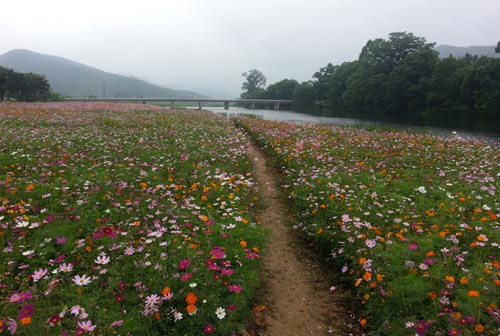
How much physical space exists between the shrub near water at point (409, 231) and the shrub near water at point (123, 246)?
1900mm

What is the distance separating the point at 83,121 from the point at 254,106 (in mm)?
142338

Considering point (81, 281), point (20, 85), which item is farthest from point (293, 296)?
point (20, 85)

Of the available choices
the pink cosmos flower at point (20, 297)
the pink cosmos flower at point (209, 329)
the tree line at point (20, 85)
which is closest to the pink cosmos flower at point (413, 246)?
the pink cosmos flower at point (209, 329)

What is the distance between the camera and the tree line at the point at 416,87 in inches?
2195

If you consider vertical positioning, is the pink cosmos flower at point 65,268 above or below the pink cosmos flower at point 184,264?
below

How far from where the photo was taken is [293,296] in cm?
603

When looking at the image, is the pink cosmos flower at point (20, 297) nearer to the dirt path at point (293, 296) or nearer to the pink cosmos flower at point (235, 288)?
the pink cosmos flower at point (235, 288)

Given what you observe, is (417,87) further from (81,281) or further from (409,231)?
(81,281)

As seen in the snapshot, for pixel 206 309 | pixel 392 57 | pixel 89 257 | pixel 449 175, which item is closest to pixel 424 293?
pixel 206 309

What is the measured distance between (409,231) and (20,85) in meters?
85.8

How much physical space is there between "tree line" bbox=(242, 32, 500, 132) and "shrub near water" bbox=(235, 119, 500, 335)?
39.0m

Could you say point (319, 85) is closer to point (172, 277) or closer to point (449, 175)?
point (449, 175)

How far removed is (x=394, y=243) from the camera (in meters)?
6.54

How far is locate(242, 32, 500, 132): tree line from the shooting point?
5575 cm
